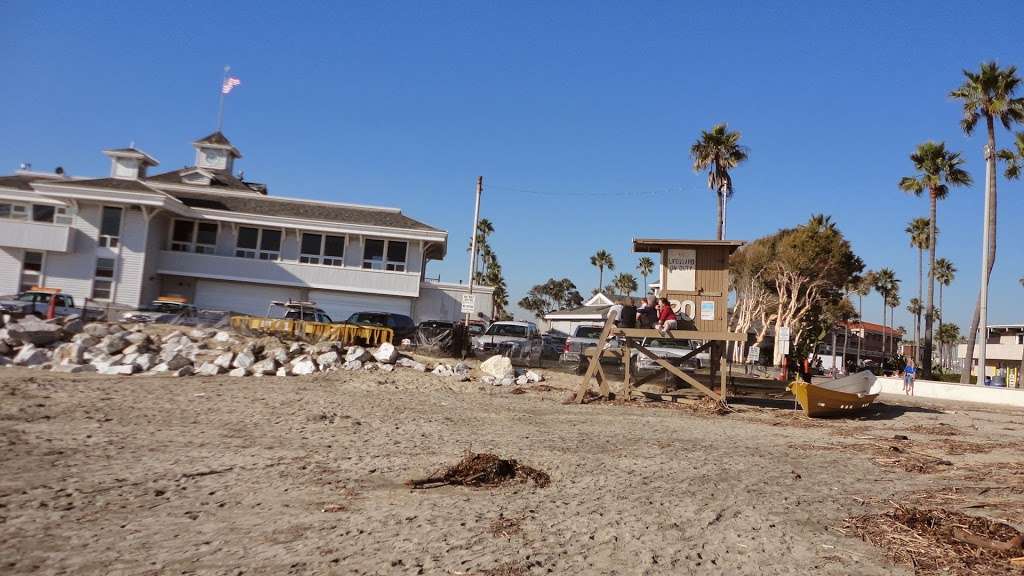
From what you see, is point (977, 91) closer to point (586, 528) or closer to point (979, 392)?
point (979, 392)

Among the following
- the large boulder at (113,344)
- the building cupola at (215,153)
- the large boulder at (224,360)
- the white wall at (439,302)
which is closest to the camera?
the large boulder at (224,360)

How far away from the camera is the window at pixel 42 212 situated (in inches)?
1240

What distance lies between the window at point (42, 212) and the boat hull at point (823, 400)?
3410 cm

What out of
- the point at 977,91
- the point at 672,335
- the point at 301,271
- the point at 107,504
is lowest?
the point at 107,504

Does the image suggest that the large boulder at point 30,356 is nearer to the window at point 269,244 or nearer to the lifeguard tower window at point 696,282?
the lifeguard tower window at point 696,282

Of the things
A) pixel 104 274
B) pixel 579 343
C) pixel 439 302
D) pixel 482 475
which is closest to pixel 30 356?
pixel 482 475

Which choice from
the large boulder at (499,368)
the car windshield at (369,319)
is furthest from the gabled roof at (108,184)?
the large boulder at (499,368)

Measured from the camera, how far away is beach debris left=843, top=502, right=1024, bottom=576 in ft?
16.3

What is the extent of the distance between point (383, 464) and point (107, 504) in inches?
117

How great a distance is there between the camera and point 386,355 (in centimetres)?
1819

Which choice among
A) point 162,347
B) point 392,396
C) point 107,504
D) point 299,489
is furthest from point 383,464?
point 162,347

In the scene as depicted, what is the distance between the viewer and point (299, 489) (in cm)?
656

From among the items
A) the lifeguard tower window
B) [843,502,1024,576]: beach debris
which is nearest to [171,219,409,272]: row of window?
the lifeguard tower window

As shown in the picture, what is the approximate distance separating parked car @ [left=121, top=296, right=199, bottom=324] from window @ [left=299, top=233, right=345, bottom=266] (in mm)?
7770
